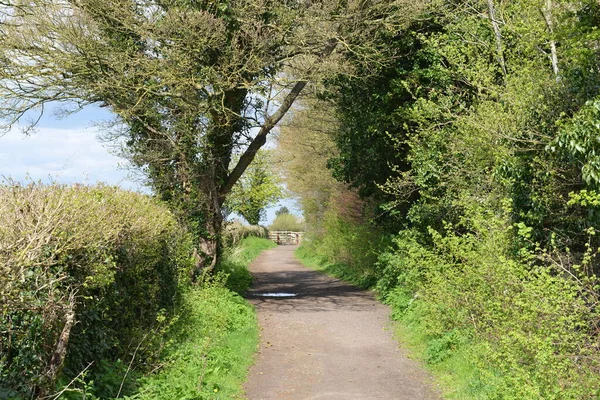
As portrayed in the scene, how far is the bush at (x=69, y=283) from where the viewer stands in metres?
5.52

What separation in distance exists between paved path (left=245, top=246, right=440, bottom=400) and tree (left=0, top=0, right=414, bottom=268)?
4.21 metres

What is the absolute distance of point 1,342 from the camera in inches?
209

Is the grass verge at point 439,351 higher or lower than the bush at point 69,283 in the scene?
lower

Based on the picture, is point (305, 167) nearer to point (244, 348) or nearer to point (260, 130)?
point (260, 130)

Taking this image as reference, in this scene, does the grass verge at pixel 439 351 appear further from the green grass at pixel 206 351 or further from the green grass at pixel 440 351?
the green grass at pixel 206 351

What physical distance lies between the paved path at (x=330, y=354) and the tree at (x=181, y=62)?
421cm

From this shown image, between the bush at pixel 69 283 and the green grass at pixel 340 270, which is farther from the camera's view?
the green grass at pixel 340 270

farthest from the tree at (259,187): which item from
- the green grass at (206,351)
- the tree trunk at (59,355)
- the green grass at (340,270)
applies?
the tree trunk at (59,355)

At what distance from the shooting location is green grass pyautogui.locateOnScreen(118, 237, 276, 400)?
26.4 ft

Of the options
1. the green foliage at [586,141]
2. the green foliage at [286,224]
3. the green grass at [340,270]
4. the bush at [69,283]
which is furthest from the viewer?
the green foliage at [286,224]

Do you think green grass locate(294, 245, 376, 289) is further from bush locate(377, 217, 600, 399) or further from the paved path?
bush locate(377, 217, 600, 399)

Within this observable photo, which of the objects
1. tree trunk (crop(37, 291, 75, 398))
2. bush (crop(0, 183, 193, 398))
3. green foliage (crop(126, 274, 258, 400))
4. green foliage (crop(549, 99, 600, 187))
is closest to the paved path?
green foliage (crop(126, 274, 258, 400))

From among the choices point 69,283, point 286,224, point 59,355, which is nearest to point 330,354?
point 69,283

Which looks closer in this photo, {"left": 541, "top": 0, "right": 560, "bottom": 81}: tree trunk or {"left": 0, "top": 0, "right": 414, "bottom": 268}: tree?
{"left": 541, "top": 0, "right": 560, "bottom": 81}: tree trunk
